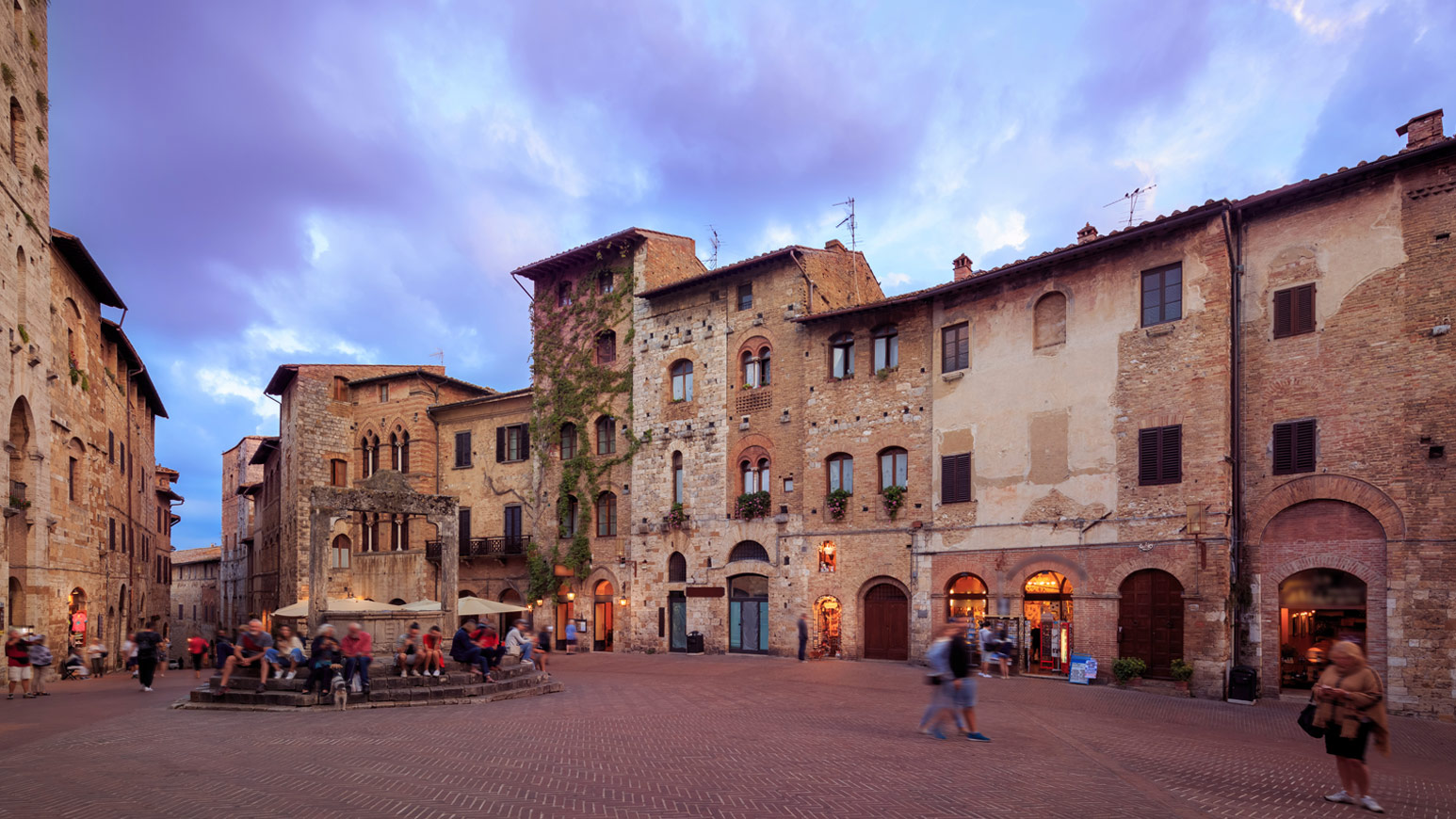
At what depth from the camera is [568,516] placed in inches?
1373

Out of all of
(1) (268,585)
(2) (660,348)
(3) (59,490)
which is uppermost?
(2) (660,348)

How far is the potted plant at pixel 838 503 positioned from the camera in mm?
27125

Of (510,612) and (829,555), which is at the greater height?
(829,555)

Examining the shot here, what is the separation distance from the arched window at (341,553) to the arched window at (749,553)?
17923 millimetres

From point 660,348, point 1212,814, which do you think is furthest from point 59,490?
point 1212,814

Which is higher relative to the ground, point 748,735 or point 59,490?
point 59,490

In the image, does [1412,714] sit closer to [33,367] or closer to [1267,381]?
[1267,381]

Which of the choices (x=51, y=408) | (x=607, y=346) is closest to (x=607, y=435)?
(x=607, y=346)

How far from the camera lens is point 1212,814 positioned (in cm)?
905

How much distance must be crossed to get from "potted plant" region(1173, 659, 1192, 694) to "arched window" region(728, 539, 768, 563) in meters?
12.6

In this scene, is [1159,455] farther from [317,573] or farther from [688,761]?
[317,573]

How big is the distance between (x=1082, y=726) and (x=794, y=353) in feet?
53.9

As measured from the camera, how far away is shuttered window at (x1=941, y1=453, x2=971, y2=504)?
24484 millimetres

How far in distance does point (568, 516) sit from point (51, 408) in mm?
16397
